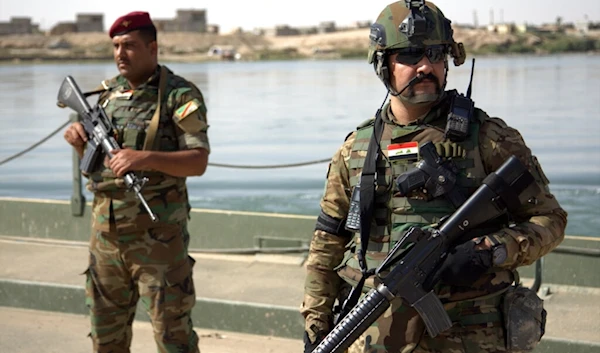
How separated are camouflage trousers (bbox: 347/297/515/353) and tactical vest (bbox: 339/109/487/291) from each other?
14 centimetres

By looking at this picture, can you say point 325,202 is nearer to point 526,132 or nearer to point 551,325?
point 551,325

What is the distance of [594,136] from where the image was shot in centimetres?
1285

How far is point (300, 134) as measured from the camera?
50.1 feet

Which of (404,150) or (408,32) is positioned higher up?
(408,32)

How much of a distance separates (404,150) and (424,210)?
203mm

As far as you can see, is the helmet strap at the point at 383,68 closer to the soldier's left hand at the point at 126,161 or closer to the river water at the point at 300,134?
the soldier's left hand at the point at 126,161

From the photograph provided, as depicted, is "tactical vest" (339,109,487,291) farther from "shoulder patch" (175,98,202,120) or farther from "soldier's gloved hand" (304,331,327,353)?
"shoulder patch" (175,98,202,120)

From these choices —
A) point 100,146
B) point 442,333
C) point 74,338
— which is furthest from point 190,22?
point 442,333

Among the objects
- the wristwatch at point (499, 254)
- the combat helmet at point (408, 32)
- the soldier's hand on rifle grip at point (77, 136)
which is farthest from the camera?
the soldier's hand on rifle grip at point (77, 136)

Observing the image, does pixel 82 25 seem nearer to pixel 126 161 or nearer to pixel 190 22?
pixel 190 22

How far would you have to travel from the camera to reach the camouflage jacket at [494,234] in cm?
310

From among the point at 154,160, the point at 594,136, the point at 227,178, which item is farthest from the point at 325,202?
the point at 594,136

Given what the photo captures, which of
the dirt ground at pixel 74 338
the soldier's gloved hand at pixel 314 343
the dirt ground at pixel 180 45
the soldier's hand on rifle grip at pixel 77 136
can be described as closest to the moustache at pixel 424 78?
the soldier's gloved hand at pixel 314 343

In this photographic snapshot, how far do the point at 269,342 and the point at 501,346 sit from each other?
3.05m
